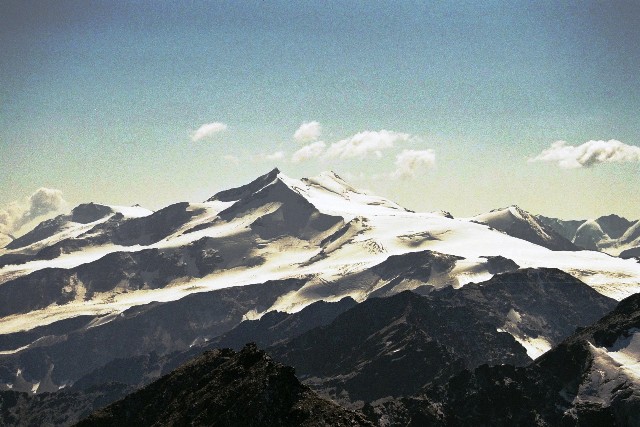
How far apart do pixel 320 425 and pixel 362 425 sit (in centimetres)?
983

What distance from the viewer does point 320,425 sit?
198000 mm

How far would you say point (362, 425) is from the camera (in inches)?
7869
